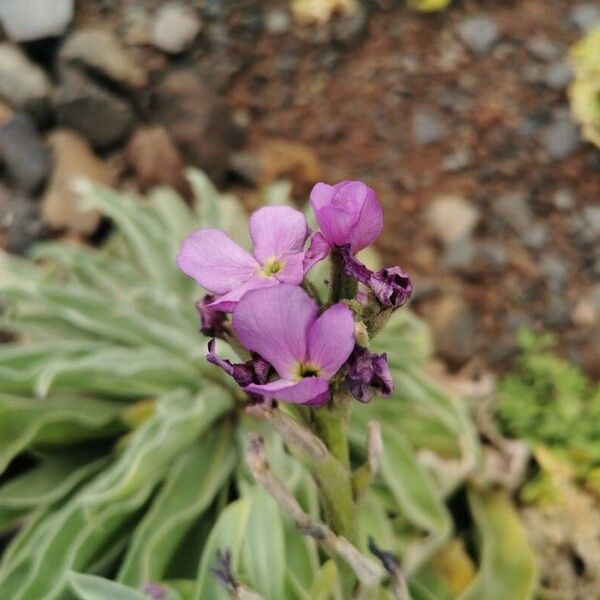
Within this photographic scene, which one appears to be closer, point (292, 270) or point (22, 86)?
point (292, 270)

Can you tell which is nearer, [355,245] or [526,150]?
[355,245]

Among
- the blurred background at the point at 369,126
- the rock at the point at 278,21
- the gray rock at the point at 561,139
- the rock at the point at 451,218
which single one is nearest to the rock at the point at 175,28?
the blurred background at the point at 369,126

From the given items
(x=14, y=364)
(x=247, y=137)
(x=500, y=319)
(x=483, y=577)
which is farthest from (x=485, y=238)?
(x=14, y=364)

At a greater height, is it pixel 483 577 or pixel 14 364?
pixel 14 364

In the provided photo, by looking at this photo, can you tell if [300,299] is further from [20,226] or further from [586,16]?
[586,16]

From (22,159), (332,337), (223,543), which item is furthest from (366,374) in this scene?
(22,159)

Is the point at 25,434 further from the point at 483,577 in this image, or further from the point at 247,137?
the point at 247,137
